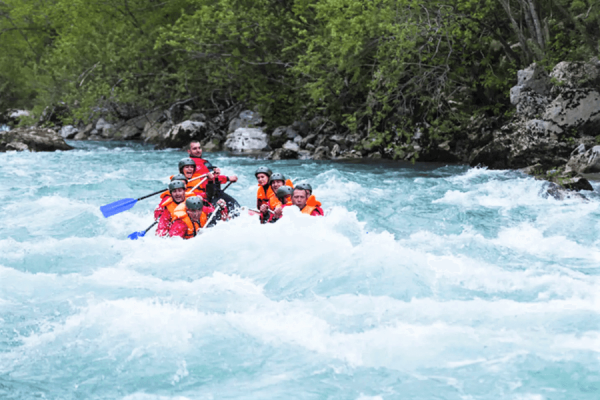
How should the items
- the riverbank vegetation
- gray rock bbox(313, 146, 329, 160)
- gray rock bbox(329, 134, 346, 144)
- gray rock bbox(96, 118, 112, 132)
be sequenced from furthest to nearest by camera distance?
gray rock bbox(96, 118, 112, 132), gray rock bbox(329, 134, 346, 144), gray rock bbox(313, 146, 329, 160), the riverbank vegetation

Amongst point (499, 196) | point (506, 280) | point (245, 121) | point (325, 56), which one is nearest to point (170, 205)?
point (506, 280)

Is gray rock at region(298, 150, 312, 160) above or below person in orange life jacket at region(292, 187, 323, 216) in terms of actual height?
below

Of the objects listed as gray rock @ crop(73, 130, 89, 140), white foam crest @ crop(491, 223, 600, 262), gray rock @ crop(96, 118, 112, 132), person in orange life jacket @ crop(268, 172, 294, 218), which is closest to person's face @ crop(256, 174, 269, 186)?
person in orange life jacket @ crop(268, 172, 294, 218)

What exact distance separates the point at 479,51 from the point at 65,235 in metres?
9.82

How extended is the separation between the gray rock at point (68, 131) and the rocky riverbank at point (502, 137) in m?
5.78

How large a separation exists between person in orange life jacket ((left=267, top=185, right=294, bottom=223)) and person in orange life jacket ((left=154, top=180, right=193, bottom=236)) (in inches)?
40.8

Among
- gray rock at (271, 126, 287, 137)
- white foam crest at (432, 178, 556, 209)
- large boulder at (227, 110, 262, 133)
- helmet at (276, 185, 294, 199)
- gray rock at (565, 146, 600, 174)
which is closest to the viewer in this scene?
helmet at (276, 185, 294, 199)

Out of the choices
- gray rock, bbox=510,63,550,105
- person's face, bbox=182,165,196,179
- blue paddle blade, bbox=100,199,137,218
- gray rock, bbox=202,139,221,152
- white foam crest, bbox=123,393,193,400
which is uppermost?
gray rock, bbox=510,63,550,105

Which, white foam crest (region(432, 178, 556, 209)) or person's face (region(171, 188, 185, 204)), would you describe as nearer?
person's face (region(171, 188, 185, 204))

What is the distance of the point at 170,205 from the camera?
685 cm

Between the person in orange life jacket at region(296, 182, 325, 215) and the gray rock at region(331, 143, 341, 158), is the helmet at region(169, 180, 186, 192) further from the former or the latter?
the gray rock at region(331, 143, 341, 158)

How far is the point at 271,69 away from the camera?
18.7 m

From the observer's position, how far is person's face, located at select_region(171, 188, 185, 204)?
6.68m

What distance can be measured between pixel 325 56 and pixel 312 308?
1144cm
